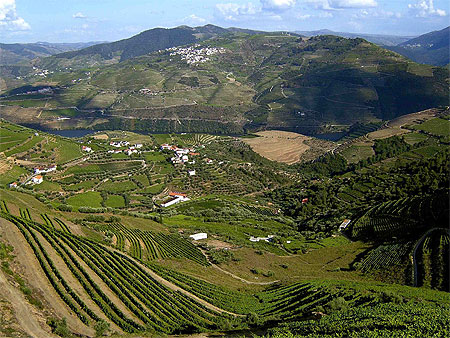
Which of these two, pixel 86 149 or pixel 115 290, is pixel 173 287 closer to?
pixel 115 290

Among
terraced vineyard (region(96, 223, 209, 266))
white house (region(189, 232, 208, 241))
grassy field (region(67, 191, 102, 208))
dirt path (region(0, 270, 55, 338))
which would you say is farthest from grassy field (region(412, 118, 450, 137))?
dirt path (region(0, 270, 55, 338))

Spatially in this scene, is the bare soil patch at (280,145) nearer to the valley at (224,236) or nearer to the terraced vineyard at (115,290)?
the valley at (224,236)

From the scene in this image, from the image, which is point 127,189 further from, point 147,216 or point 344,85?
point 344,85

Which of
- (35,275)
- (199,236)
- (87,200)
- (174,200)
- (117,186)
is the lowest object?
(174,200)

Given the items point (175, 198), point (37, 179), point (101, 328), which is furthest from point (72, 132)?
point (101, 328)

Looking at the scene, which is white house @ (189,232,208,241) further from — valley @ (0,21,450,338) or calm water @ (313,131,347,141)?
calm water @ (313,131,347,141)
